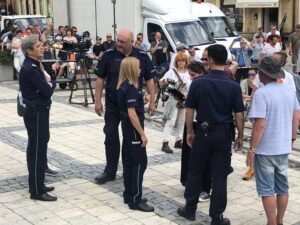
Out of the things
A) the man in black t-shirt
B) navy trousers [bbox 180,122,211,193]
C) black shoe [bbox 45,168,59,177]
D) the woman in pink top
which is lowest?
black shoe [bbox 45,168,59,177]

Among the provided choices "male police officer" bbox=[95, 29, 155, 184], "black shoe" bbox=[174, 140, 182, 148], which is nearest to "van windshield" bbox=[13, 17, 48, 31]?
"black shoe" bbox=[174, 140, 182, 148]

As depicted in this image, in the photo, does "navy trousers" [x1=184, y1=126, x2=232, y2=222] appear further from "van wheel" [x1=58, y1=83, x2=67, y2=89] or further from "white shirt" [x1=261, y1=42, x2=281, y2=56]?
"van wheel" [x1=58, y1=83, x2=67, y2=89]

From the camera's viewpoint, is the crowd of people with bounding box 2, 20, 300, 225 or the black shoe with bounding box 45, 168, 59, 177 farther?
the black shoe with bounding box 45, 168, 59, 177

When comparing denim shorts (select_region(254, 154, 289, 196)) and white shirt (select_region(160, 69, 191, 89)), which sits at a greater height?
white shirt (select_region(160, 69, 191, 89))

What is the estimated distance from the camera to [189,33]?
629 inches

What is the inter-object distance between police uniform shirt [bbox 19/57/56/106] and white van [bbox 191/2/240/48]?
12162mm

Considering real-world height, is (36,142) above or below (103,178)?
above

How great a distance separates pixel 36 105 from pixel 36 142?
42 centimetres

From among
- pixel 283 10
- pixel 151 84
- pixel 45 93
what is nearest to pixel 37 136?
pixel 45 93

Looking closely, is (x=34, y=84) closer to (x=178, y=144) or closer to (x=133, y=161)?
(x=133, y=161)

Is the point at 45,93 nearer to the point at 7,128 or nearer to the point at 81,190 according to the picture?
the point at 81,190

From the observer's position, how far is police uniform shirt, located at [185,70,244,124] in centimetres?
524

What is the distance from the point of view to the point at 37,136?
6.16 m

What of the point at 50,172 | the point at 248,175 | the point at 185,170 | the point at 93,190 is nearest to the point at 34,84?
the point at 93,190
